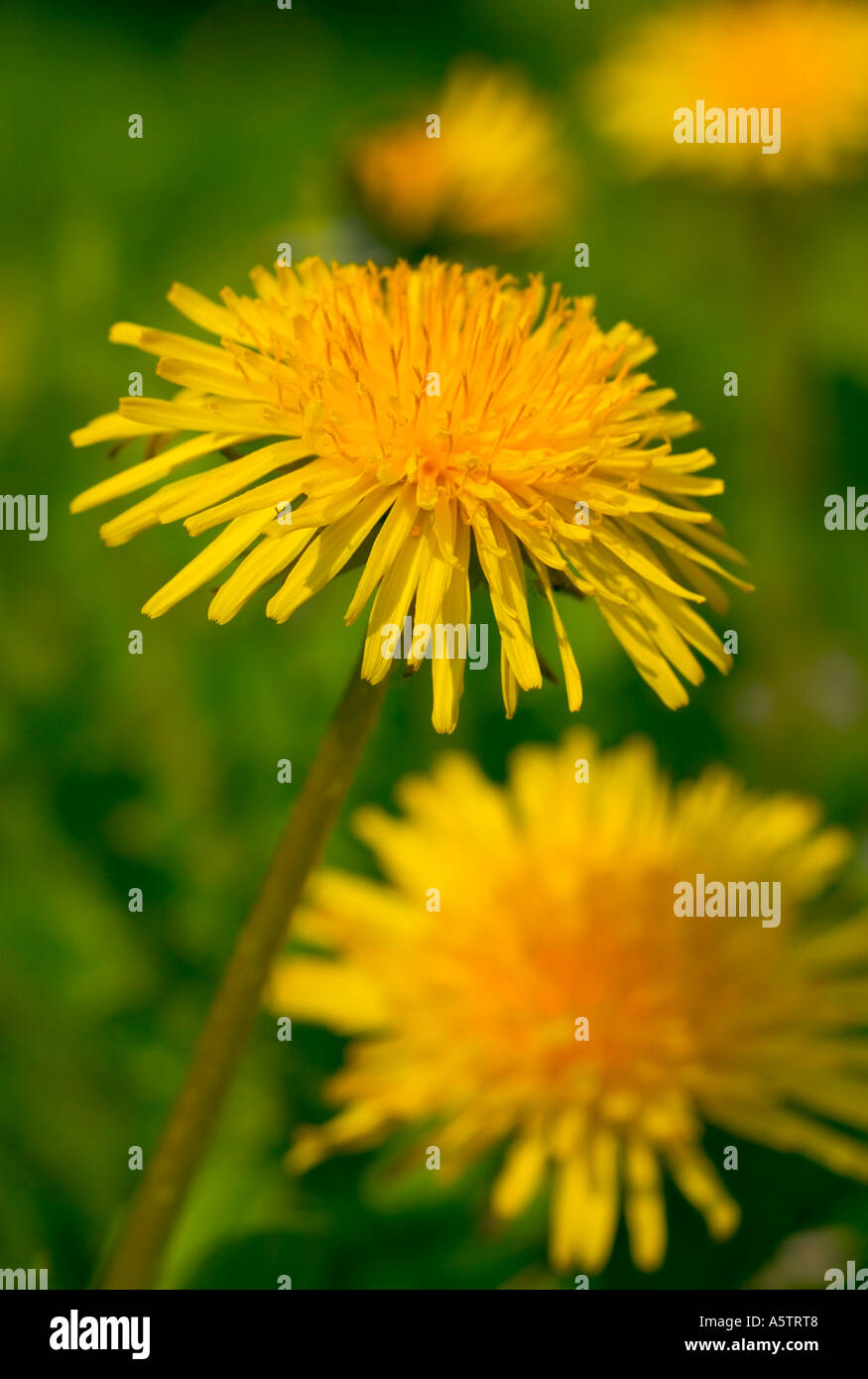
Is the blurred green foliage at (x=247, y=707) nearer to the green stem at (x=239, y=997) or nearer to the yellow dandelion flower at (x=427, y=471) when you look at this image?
the green stem at (x=239, y=997)

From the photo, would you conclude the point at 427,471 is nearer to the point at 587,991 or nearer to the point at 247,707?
the point at 587,991

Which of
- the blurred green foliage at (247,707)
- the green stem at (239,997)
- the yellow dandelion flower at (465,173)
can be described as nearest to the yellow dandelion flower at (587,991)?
the blurred green foliage at (247,707)

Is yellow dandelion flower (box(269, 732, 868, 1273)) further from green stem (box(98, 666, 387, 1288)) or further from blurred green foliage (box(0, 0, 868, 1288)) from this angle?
green stem (box(98, 666, 387, 1288))

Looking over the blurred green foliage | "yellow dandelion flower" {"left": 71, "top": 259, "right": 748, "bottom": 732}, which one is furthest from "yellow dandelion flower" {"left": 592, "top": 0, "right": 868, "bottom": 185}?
"yellow dandelion flower" {"left": 71, "top": 259, "right": 748, "bottom": 732}

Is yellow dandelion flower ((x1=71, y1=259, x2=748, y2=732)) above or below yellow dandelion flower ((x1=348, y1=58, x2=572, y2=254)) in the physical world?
below

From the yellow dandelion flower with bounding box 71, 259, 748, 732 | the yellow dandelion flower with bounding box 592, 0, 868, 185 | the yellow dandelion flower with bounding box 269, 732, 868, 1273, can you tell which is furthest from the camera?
the yellow dandelion flower with bounding box 592, 0, 868, 185

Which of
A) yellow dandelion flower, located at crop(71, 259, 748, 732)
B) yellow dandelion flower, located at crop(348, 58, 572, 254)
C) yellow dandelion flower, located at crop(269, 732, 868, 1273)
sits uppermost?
yellow dandelion flower, located at crop(348, 58, 572, 254)

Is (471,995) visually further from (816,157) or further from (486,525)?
(816,157)
